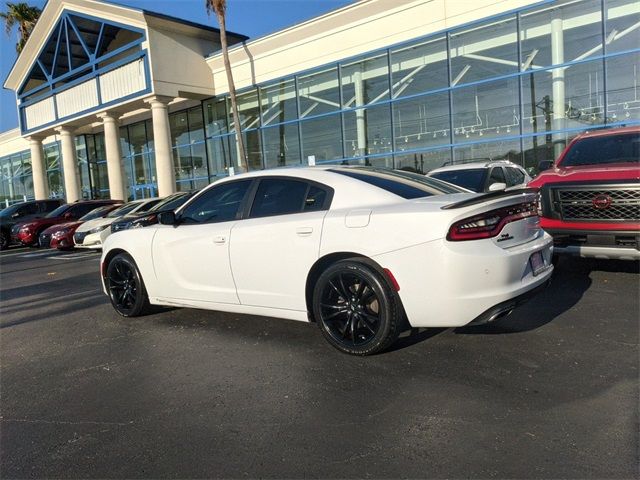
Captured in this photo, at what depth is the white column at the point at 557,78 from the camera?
14.2m

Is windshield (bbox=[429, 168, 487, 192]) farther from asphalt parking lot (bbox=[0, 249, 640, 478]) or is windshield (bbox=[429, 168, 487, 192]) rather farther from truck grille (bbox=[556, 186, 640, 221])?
asphalt parking lot (bbox=[0, 249, 640, 478])

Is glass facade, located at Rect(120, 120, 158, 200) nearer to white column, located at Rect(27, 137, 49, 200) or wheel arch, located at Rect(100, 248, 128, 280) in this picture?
white column, located at Rect(27, 137, 49, 200)

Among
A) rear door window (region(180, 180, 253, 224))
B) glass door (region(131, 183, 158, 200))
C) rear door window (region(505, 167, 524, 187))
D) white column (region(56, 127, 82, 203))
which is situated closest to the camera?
rear door window (region(180, 180, 253, 224))

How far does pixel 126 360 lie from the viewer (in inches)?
171

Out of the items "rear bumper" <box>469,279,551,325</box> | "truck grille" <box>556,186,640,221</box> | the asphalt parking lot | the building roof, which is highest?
the building roof

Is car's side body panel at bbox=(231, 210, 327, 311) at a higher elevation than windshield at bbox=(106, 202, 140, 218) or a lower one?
lower

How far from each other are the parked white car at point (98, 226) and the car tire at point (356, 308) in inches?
396

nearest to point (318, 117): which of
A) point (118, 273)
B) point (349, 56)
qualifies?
point (349, 56)

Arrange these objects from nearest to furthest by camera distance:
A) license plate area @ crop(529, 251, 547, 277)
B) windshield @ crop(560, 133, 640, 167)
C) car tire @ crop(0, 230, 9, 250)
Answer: license plate area @ crop(529, 251, 547, 277)
windshield @ crop(560, 133, 640, 167)
car tire @ crop(0, 230, 9, 250)

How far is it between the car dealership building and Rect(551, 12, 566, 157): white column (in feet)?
0.12

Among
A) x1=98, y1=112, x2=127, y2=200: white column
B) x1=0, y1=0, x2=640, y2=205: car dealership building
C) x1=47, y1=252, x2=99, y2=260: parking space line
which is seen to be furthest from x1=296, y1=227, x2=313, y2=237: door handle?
x1=98, y1=112, x2=127, y2=200: white column

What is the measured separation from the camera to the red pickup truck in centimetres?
547

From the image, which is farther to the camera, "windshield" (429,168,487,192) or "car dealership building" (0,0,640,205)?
"car dealership building" (0,0,640,205)

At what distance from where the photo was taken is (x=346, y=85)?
18.9 meters
